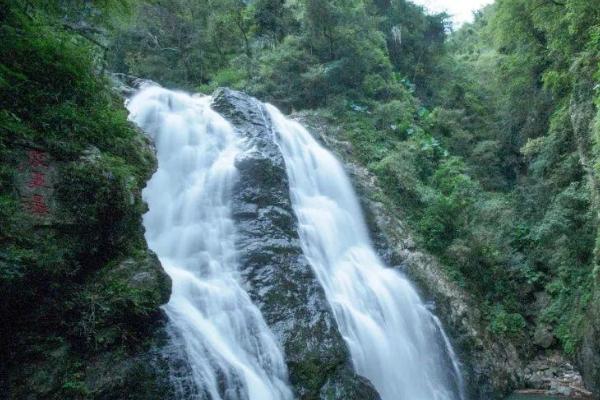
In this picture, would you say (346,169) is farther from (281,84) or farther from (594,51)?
(594,51)

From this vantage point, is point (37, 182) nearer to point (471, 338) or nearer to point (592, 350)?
point (471, 338)

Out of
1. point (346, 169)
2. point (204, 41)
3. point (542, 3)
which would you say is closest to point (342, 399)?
point (346, 169)

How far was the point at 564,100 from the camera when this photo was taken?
14297 mm

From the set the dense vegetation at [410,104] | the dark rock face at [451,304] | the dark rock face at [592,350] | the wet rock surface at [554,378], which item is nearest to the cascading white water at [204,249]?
the dense vegetation at [410,104]

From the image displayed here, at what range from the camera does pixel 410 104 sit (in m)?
20.8

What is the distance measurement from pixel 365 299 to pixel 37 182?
7250mm

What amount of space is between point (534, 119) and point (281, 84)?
9.83 meters

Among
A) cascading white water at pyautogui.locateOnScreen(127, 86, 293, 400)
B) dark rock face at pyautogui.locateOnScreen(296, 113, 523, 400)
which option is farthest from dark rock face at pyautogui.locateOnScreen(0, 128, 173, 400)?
dark rock face at pyautogui.locateOnScreen(296, 113, 523, 400)

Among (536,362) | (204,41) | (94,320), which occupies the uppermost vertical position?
(204,41)

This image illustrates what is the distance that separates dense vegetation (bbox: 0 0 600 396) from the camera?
5.48 metres

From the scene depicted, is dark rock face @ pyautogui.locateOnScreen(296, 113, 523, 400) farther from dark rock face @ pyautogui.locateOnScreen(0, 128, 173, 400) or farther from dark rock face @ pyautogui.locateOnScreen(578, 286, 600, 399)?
dark rock face @ pyautogui.locateOnScreen(0, 128, 173, 400)

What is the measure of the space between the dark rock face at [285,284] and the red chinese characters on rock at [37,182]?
3938 millimetres

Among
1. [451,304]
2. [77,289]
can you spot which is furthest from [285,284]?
[451,304]

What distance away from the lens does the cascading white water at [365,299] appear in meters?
9.12
